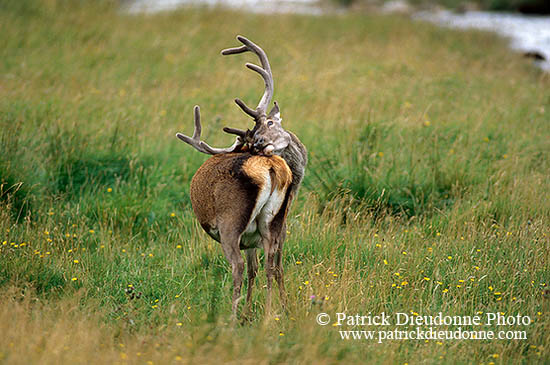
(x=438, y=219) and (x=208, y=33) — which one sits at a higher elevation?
(x=208, y=33)

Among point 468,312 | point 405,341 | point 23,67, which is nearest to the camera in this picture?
point 405,341

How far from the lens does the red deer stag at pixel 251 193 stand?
395 cm

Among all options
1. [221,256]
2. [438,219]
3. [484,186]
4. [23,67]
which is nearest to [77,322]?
[221,256]

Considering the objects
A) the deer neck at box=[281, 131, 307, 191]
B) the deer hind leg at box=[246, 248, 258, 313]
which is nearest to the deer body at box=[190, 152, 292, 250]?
the deer hind leg at box=[246, 248, 258, 313]

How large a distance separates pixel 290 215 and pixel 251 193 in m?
2.30

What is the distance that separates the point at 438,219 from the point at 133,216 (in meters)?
3.09

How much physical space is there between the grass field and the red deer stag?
0.31 m

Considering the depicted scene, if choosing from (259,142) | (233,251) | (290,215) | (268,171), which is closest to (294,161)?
(259,142)

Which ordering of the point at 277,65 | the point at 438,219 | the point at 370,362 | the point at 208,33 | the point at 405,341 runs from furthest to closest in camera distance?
the point at 208,33, the point at 277,65, the point at 438,219, the point at 405,341, the point at 370,362

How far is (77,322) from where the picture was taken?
3.90 m

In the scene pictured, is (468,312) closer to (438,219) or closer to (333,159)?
(438,219)

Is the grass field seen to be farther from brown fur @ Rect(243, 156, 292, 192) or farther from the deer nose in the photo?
the deer nose

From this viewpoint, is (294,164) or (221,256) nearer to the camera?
(294,164)

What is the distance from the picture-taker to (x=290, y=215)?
618 cm
